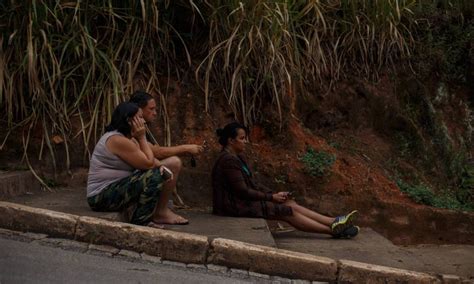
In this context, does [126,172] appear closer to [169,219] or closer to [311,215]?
[169,219]

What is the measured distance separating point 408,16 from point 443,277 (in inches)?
199

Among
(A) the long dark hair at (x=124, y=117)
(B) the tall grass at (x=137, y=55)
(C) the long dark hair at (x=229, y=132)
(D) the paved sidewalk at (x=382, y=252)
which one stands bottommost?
(D) the paved sidewalk at (x=382, y=252)

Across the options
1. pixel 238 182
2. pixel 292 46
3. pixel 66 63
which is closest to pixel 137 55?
pixel 66 63

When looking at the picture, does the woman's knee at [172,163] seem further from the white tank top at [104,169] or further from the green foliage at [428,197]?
the green foliage at [428,197]

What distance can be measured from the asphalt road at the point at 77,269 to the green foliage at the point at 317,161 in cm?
273

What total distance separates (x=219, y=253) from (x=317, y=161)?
2.75 meters

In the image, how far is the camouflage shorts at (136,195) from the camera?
5.88 meters

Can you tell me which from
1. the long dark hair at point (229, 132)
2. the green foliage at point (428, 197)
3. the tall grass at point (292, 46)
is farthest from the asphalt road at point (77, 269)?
the green foliage at point (428, 197)

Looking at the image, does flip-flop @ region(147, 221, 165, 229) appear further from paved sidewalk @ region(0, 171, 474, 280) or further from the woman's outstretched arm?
the woman's outstretched arm

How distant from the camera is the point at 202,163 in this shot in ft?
25.2

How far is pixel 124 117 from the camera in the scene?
5969 mm

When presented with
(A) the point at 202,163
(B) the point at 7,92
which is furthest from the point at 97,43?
(A) the point at 202,163

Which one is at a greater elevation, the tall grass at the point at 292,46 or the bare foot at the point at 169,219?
the tall grass at the point at 292,46

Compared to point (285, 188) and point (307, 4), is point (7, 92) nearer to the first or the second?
point (285, 188)
